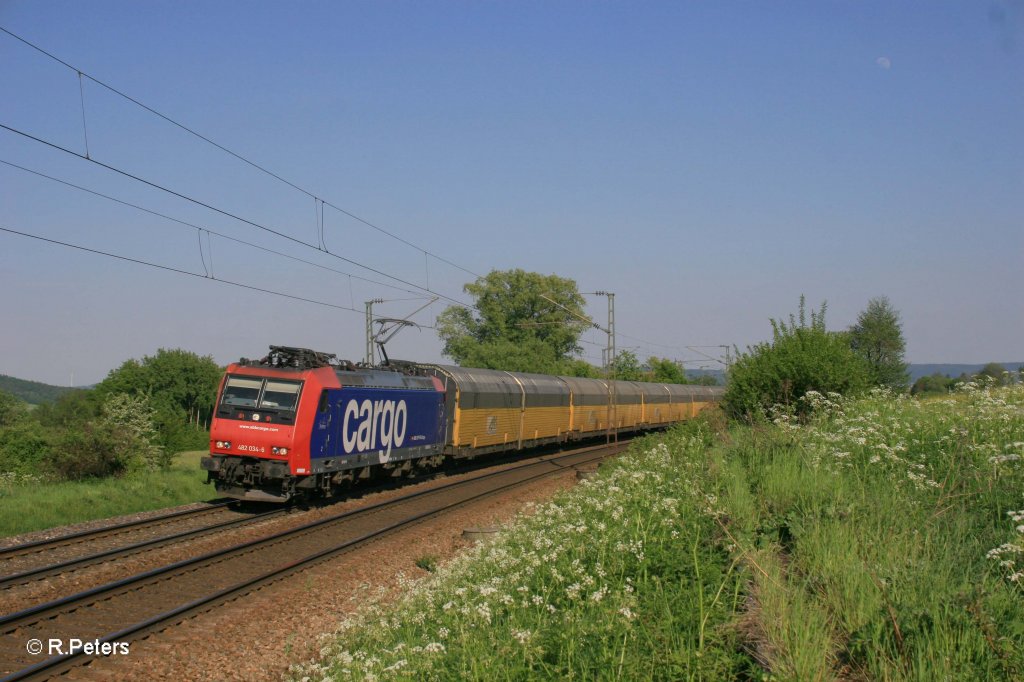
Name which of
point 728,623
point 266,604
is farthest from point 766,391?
point 728,623

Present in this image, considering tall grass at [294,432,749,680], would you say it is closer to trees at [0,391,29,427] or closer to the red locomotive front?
the red locomotive front

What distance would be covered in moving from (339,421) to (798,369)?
1040 cm

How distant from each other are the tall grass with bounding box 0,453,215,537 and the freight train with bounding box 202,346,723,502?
135cm

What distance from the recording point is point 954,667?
15.1 ft

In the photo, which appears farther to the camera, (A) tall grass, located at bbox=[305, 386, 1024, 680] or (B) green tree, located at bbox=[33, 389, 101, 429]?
(B) green tree, located at bbox=[33, 389, 101, 429]

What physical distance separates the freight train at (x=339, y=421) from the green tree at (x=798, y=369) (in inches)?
349

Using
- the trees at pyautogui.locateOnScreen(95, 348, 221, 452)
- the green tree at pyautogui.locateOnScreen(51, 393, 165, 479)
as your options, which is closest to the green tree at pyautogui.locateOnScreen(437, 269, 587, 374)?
the trees at pyautogui.locateOnScreen(95, 348, 221, 452)

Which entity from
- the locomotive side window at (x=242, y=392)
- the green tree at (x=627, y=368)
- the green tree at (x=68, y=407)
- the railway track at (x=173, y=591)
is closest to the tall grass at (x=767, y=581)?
the railway track at (x=173, y=591)

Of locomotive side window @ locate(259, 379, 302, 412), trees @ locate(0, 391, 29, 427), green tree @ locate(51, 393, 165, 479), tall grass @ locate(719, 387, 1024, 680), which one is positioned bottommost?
trees @ locate(0, 391, 29, 427)

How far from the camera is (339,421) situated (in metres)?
18.2

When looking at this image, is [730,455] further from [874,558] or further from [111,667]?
[111,667]

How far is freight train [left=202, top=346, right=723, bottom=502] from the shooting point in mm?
16969

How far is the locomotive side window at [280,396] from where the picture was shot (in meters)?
17.1

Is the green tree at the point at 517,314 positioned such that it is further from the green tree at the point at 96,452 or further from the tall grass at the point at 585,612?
the tall grass at the point at 585,612
